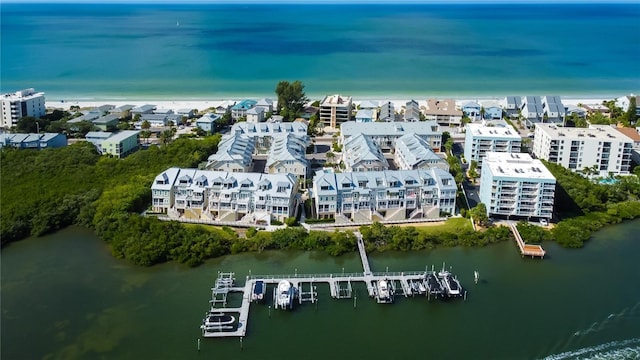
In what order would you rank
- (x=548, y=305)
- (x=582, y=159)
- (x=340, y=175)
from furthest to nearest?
(x=582, y=159), (x=340, y=175), (x=548, y=305)

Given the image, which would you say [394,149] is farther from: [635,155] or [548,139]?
[635,155]

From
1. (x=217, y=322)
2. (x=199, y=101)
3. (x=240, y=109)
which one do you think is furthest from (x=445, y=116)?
(x=217, y=322)

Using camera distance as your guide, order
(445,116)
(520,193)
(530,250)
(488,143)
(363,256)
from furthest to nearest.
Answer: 1. (445,116)
2. (488,143)
3. (520,193)
4. (530,250)
5. (363,256)

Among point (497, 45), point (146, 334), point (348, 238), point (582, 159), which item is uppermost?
point (497, 45)

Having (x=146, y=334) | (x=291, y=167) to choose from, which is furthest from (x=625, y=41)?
(x=146, y=334)

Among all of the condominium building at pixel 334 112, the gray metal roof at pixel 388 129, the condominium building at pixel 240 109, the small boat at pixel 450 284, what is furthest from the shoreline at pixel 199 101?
the small boat at pixel 450 284

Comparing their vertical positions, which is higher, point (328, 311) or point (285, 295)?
point (285, 295)

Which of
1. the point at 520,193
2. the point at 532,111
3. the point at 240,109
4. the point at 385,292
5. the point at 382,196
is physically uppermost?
the point at 532,111

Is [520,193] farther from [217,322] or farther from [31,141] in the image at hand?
[31,141]
